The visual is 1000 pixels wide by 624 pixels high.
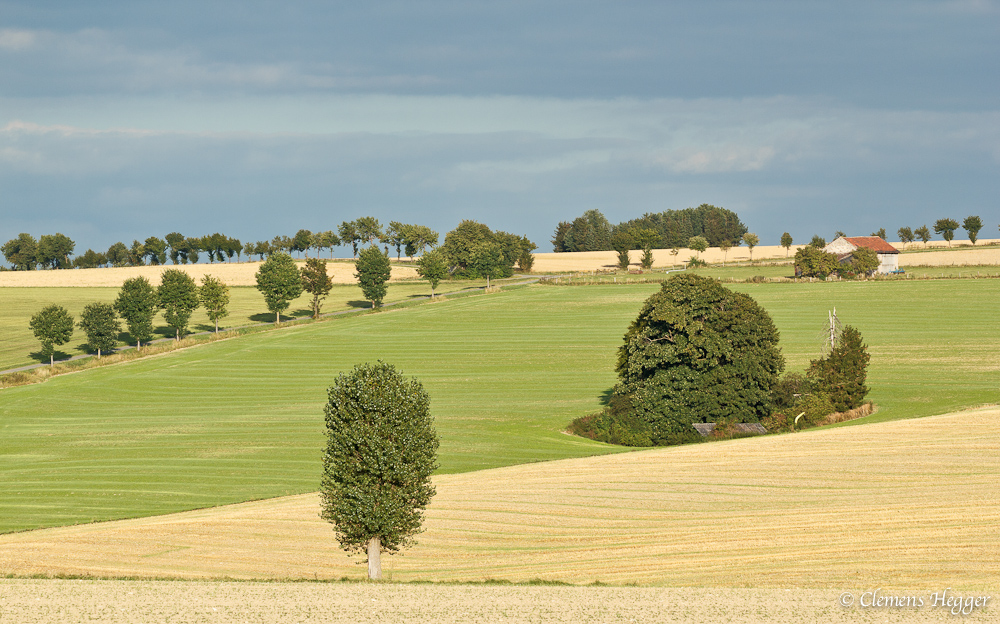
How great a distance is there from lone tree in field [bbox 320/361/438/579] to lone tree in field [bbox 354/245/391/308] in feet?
357

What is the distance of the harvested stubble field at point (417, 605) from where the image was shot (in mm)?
21766

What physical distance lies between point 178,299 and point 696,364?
3229 inches

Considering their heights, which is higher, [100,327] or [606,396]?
[100,327]

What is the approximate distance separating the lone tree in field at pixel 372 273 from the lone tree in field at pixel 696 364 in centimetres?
8035

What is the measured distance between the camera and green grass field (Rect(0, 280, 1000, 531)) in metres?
48.1

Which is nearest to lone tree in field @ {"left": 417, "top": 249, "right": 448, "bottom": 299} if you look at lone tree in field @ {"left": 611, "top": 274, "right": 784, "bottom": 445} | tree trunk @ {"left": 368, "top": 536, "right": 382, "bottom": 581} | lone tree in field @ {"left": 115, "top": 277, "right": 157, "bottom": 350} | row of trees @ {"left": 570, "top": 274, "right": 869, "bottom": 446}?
lone tree in field @ {"left": 115, "top": 277, "right": 157, "bottom": 350}

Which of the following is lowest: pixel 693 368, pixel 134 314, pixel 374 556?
pixel 374 556

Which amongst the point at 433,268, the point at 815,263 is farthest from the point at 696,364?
the point at 433,268

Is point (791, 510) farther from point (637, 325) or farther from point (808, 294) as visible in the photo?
point (808, 294)

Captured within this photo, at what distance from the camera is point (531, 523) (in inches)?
1355

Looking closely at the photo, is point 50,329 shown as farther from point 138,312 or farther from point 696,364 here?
point 696,364

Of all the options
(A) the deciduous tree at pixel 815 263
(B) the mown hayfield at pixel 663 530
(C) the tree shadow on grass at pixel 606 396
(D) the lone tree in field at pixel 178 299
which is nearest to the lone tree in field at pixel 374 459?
(B) the mown hayfield at pixel 663 530

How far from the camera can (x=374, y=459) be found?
1105 inches

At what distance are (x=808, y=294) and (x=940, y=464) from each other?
84400mm
